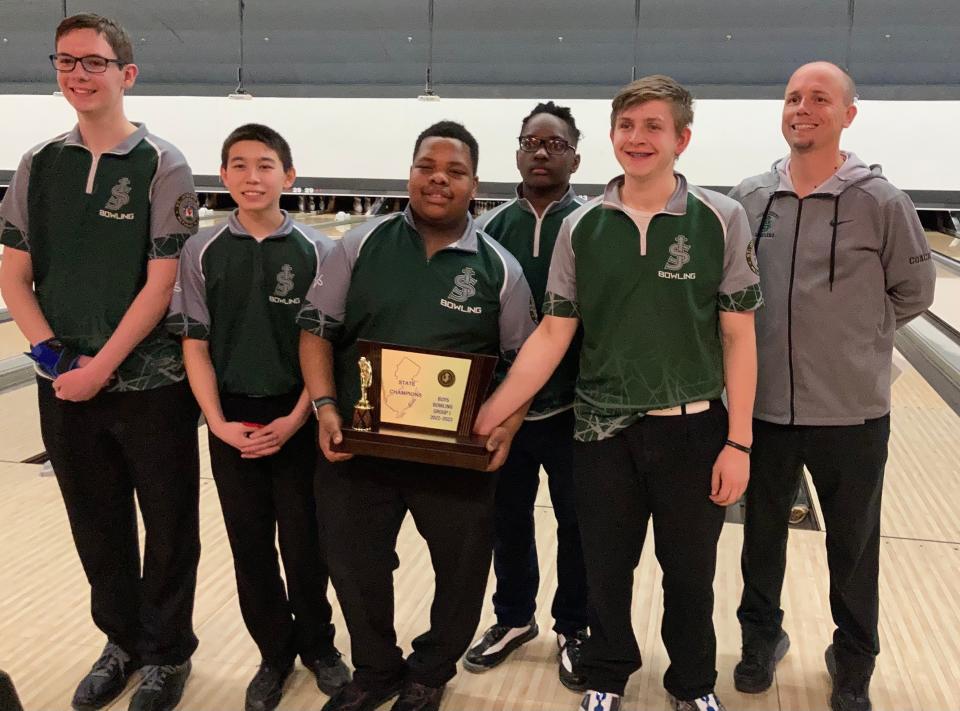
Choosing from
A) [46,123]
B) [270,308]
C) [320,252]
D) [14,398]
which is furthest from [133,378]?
[46,123]

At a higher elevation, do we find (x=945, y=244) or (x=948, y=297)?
(x=945, y=244)

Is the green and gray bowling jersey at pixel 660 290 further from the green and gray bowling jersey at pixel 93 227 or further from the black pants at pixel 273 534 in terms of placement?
the green and gray bowling jersey at pixel 93 227

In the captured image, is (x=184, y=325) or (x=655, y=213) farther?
(x=184, y=325)

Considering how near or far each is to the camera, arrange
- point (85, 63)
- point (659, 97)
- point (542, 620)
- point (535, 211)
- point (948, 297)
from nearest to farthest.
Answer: point (659, 97)
point (85, 63)
point (535, 211)
point (542, 620)
point (948, 297)

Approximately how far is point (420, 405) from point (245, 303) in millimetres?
389

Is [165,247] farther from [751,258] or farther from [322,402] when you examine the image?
[751,258]

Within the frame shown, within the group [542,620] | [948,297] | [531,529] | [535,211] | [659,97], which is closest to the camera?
[659,97]

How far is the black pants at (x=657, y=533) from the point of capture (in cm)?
145

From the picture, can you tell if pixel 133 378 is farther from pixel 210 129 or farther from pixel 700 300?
pixel 210 129

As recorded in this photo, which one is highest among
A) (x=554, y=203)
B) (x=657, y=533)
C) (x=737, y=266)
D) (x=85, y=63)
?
(x=85, y=63)

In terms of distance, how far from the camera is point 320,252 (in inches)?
62.4

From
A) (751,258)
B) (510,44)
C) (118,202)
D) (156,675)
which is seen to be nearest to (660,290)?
(751,258)

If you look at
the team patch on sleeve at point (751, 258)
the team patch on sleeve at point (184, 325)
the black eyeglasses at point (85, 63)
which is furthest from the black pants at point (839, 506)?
the black eyeglasses at point (85, 63)

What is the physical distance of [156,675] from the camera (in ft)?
5.37
